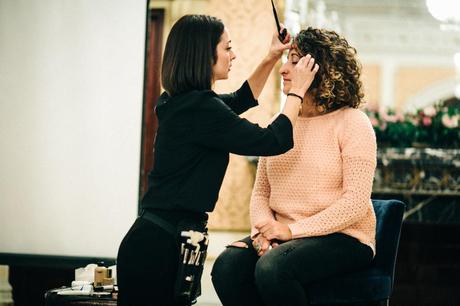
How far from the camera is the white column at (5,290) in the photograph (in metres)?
3.75

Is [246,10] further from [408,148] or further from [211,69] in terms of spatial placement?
[211,69]

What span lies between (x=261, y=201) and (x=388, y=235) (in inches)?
17.1

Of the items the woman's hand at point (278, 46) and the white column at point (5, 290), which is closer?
the woman's hand at point (278, 46)

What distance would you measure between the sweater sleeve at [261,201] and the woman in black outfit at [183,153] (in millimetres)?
313

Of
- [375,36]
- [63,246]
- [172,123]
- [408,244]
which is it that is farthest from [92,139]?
[375,36]

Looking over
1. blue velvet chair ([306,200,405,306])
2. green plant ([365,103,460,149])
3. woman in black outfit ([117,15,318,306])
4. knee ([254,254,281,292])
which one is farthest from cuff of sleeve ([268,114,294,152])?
green plant ([365,103,460,149])

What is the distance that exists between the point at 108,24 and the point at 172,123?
170 centimetres

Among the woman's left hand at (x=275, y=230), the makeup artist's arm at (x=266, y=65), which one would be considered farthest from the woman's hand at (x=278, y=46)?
the woman's left hand at (x=275, y=230)

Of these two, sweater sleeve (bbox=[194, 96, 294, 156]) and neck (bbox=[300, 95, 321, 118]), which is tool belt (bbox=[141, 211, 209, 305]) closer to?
sweater sleeve (bbox=[194, 96, 294, 156])

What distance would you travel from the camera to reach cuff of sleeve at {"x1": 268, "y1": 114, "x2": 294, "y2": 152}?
1.91 meters

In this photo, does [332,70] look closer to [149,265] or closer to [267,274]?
[267,274]

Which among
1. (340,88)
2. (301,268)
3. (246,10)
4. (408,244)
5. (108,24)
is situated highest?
(246,10)

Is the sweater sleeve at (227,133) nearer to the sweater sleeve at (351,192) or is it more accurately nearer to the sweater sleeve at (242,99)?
the sweater sleeve at (351,192)

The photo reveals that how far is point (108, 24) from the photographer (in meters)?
3.42
